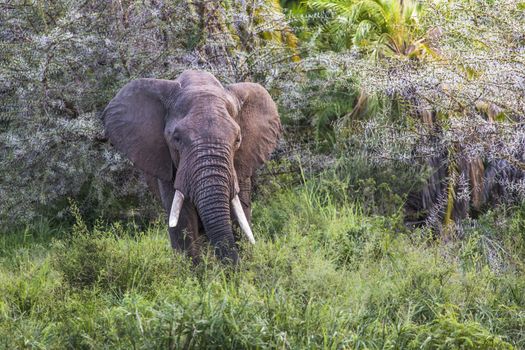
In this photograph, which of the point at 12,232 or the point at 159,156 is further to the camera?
the point at 12,232

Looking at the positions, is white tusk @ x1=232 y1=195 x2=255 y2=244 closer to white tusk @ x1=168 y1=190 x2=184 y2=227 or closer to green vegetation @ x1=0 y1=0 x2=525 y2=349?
green vegetation @ x1=0 y1=0 x2=525 y2=349

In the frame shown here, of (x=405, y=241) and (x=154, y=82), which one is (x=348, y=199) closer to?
(x=405, y=241)

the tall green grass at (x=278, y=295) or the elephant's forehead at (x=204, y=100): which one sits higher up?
the elephant's forehead at (x=204, y=100)

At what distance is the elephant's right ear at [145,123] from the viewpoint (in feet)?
24.4

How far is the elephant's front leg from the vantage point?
23.8ft

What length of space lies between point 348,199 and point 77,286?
3.51m

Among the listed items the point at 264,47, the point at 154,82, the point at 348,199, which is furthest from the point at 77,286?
the point at 264,47

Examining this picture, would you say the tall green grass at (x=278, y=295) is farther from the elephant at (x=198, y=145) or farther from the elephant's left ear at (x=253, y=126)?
the elephant's left ear at (x=253, y=126)

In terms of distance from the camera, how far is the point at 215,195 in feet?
22.4

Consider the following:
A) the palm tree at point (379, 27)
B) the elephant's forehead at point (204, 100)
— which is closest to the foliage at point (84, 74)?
the palm tree at point (379, 27)

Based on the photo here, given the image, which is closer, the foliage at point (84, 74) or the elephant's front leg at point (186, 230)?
the elephant's front leg at point (186, 230)

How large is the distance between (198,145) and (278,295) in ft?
4.78

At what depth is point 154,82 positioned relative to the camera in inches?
299

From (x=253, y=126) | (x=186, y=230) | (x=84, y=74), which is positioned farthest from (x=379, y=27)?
(x=186, y=230)
